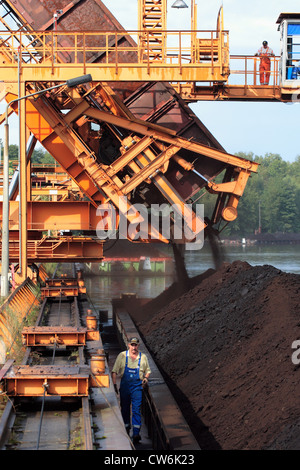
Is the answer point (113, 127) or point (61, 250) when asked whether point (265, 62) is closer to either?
point (113, 127)

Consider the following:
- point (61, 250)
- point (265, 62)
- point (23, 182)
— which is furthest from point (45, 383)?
point (265, 62)

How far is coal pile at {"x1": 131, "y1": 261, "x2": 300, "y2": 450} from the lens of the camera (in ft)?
32.0

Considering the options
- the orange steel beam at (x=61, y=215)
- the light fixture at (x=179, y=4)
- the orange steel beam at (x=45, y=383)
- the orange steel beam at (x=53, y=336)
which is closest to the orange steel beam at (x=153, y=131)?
the orange steel beam at (x=61, y=215)

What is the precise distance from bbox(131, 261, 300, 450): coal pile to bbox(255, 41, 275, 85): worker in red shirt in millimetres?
5476

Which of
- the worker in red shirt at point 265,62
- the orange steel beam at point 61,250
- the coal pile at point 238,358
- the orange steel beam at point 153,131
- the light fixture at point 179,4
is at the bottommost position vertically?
the coal pile at point 238,358

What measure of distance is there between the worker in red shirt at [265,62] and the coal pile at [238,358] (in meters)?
5.48

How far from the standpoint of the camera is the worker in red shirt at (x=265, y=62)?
20.3 meters

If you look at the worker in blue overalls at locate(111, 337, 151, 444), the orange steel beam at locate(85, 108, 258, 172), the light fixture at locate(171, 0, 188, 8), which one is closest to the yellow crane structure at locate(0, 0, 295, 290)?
the orange steel beam at locate(85, 108, 258, 172)

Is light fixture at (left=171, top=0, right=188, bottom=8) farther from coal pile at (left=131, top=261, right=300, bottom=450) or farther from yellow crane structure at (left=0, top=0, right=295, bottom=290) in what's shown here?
coal pile at (left=131, top=261, right=300, bottom=450)

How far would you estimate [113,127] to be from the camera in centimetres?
2005

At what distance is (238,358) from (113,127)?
960cm

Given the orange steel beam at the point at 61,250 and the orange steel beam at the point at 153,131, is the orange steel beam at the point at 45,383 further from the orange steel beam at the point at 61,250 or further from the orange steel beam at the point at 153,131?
the orange steel beam at the point at 61,250

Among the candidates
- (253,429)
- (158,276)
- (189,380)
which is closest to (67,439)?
(253,429)

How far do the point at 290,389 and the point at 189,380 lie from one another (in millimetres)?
3753
